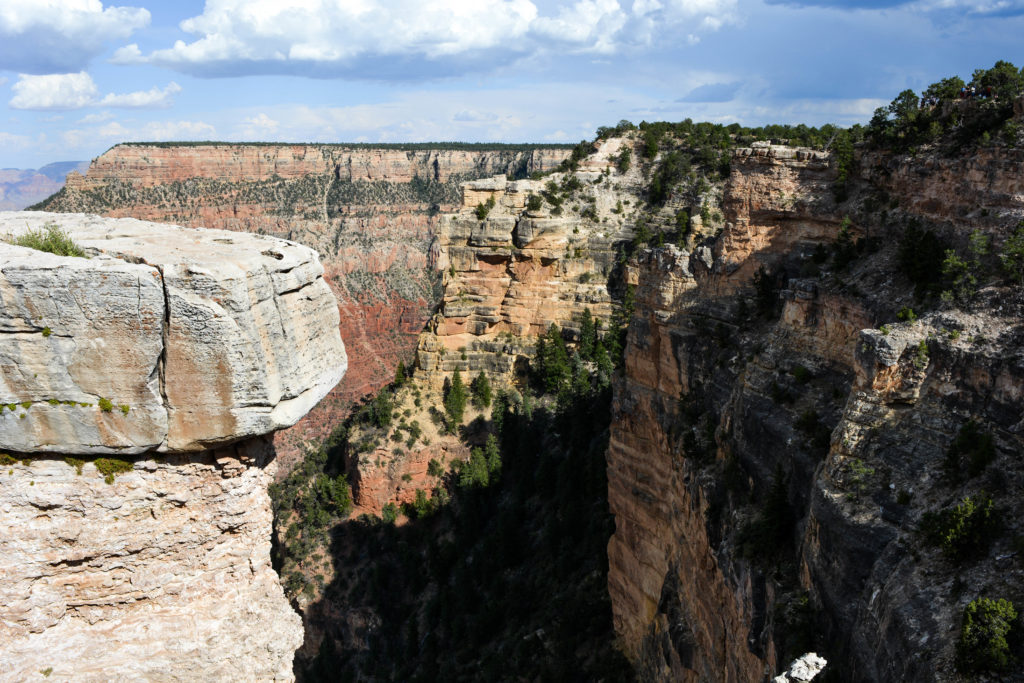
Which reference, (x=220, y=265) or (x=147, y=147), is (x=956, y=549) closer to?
(x=220, y=265)

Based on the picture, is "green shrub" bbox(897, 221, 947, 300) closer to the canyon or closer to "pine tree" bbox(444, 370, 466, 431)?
the canyon

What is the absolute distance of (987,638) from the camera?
348 inches

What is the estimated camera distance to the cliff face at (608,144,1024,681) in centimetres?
1124

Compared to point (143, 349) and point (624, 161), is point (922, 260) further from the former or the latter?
point (624, 161)

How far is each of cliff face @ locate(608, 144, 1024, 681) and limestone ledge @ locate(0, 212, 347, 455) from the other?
952 cm

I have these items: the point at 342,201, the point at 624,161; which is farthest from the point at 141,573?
the point at 342,201

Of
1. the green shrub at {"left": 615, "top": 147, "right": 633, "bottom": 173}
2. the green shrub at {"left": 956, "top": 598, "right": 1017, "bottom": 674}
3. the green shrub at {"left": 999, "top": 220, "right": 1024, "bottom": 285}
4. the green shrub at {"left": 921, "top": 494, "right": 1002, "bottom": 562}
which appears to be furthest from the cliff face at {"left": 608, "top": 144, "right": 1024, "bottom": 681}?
the green shrub at {"left": 615, "top": 147, "right": 633, "bottom": 173}

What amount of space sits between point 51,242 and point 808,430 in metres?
14.7

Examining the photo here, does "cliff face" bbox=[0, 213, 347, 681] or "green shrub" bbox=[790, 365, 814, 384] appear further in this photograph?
"green shrub" bbox=[790, 365, 814, 384]

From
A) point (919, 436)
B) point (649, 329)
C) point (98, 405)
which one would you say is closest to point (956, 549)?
point (919, 436)

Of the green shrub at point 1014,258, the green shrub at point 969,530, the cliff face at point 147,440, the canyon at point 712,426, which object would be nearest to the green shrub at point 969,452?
the canyon at point 712,426

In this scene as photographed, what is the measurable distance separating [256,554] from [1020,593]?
36.2 feet

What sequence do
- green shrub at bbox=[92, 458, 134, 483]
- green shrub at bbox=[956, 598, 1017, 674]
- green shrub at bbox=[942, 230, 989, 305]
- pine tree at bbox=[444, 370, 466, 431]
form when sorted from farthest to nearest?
pine tree at bbox=[444, 370, 466, 431], green shrub at bbox=[942, 230, 989, 305], green shrub at bbox=[92, 458, 134, 483], green shrub at bbox=[956, 598, 1017, 674]

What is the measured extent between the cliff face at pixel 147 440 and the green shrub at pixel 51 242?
0.26 m
